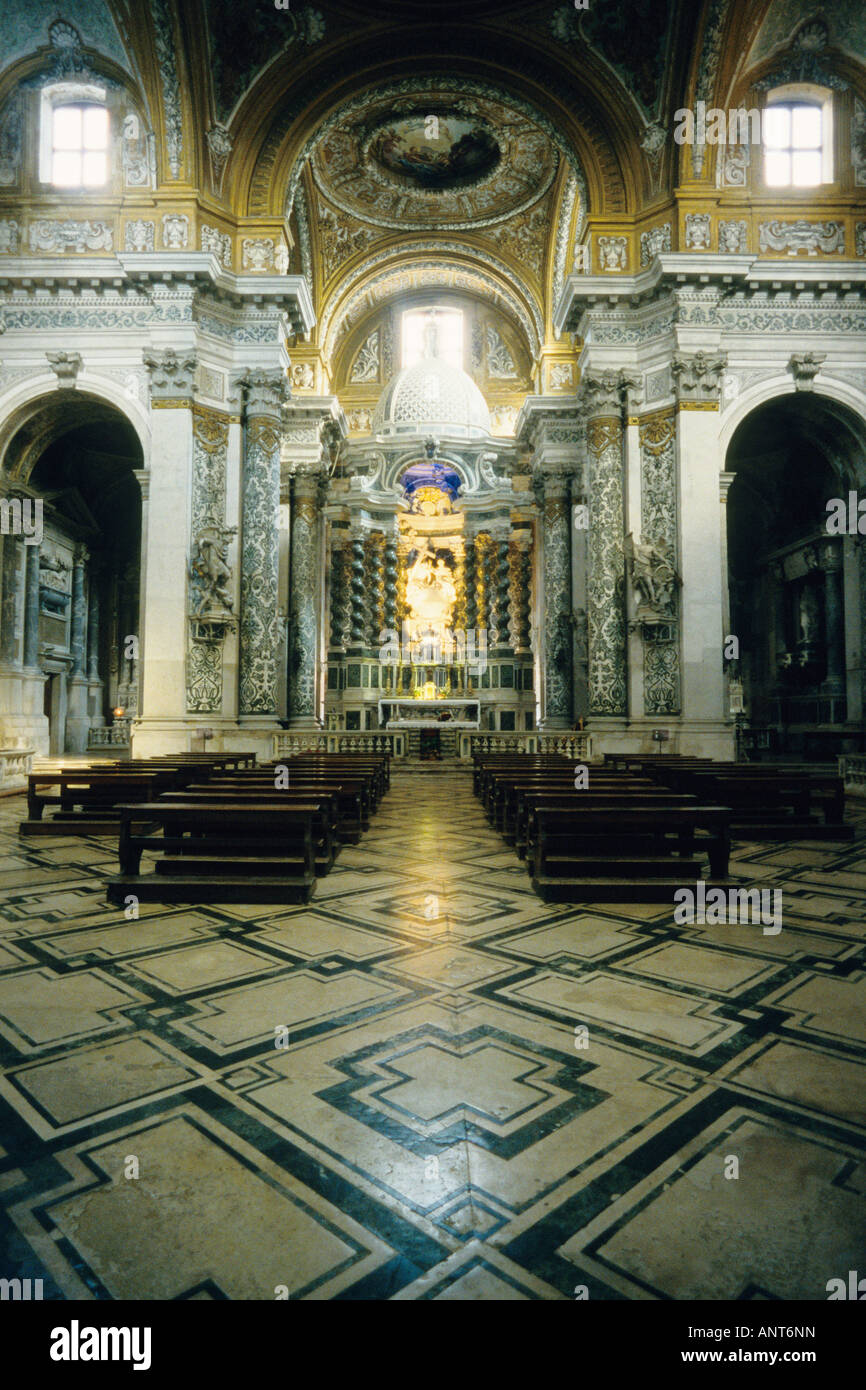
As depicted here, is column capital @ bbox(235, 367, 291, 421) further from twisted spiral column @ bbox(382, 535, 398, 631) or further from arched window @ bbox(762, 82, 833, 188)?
twisted spiral column @ bbox(382, 535, 398, 631)

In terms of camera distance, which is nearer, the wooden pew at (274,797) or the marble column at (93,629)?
the wooden pew at (274,797)

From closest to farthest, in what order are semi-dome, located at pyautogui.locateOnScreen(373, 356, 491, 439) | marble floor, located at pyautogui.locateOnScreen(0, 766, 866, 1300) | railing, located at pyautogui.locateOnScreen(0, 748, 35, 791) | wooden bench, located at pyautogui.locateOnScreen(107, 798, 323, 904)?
marble floor, located at pyautogui.locateOnScreen(0, 766, 866, 1300) → wooden bench, located at pyautogui.locateOnScreen(107, 798, 323, 904) → railing, located at pyautogui.locateOnScreen(0, 748, 35, 791) → semi-dome, located at pyautogui.locateOnScreen(373, 356, 491, 439)

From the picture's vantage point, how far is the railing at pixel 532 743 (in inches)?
587

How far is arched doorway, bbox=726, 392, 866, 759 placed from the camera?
15.2 metres

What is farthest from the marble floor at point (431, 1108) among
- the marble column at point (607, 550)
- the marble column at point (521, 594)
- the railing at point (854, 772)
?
the marble column at point (521, 594)

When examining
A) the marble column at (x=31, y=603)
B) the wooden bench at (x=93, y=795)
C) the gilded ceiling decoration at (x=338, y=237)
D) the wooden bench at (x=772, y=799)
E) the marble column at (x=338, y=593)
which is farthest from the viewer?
the marble column at (x=338, y=593)

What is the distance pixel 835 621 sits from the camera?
1603 cm

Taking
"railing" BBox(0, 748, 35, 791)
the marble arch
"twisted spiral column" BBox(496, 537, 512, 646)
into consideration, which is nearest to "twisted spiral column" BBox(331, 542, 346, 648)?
"twisted spiral column" BBox(496, 537, 512, 646)

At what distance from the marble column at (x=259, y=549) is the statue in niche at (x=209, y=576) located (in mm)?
549

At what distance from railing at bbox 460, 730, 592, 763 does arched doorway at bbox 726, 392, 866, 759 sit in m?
5.05

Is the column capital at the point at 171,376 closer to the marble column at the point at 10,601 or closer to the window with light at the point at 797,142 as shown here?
the marble column at the point at 10,601

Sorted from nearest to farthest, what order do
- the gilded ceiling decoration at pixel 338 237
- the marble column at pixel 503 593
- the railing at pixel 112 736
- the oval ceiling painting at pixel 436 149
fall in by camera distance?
1. the oval ceiling painting at pixel 436 149
2. the gilded ceiling decoration at pixel 338 237
3. the railing at pixel 112 736
4. the marble column at pixel 503 593

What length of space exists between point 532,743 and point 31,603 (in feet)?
36.5
